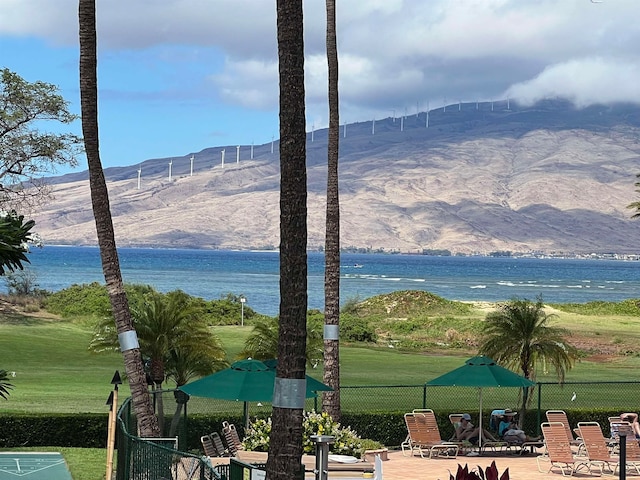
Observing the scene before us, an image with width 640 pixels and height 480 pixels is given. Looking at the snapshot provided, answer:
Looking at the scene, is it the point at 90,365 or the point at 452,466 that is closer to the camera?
the point at 452,466

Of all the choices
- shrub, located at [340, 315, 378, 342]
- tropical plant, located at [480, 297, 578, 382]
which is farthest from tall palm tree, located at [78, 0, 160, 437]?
shrub, located at [340, 315, 378, 342]

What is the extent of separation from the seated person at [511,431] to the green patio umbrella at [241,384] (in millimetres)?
6749

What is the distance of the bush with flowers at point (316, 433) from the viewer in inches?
698

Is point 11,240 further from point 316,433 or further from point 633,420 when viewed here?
point 633,420

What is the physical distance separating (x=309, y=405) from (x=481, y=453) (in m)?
12.7

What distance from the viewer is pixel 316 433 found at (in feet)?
58.1

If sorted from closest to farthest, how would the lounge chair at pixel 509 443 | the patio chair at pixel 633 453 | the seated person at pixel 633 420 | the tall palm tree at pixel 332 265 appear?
1. the patio chair at pixel 633 453
2. the tall palm tree at pixel 332 265
3. the seated person at pixel 633 420
4. the lounge chair at pixel 509 443

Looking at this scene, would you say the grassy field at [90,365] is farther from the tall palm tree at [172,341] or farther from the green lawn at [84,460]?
the green lawn at [84,460]

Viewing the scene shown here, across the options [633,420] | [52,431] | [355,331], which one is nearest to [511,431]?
[633,420]

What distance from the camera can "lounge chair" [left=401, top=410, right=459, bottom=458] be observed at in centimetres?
2442

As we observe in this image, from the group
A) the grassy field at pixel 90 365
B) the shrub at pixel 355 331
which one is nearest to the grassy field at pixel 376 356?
the grassy field at pixel 90 365

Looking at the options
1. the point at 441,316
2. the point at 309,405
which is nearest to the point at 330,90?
the point at 309,405

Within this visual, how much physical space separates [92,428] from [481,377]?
9.08 metres

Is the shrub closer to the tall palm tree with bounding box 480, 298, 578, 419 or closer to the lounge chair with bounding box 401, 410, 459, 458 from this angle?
the tall palm tree with bounding box 480, 298, 578, 419
